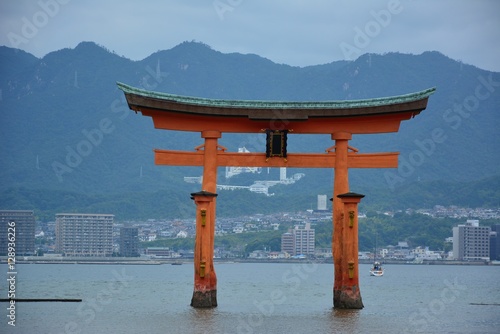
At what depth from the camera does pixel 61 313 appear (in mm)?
35781

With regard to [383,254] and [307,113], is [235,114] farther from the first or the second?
[383,254]

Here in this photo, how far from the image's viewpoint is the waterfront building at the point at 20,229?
130500 millimetres

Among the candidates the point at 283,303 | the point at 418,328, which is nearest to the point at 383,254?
the point at 283,303

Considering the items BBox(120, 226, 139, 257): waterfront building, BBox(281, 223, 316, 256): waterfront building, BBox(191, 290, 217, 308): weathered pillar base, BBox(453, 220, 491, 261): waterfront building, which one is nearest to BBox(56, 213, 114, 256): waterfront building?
BBox(120, 226, 139, 257): waterfront building

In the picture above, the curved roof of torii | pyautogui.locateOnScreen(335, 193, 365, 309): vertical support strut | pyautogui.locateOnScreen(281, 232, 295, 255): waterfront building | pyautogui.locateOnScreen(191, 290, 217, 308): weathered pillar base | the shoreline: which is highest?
pyautogui.locateOnScreen(281, 232, 295, 255): waterfront building

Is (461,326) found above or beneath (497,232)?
beneath

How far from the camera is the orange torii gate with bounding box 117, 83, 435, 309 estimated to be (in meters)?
34.6

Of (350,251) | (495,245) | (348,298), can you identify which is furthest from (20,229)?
(350,251)

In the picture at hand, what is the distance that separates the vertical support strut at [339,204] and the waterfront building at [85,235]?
151 metres

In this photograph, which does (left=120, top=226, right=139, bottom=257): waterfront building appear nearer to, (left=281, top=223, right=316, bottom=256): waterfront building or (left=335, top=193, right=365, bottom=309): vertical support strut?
(left=281, top=223, right=316, bottom=256): waterfront building

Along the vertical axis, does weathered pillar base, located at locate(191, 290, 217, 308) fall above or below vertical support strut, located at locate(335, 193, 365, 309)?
below

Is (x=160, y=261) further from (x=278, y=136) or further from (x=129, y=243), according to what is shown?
(x=278, y=136)

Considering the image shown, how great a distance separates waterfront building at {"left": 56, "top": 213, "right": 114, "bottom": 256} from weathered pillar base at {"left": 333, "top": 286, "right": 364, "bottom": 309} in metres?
152

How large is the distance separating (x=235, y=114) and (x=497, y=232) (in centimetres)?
15938
